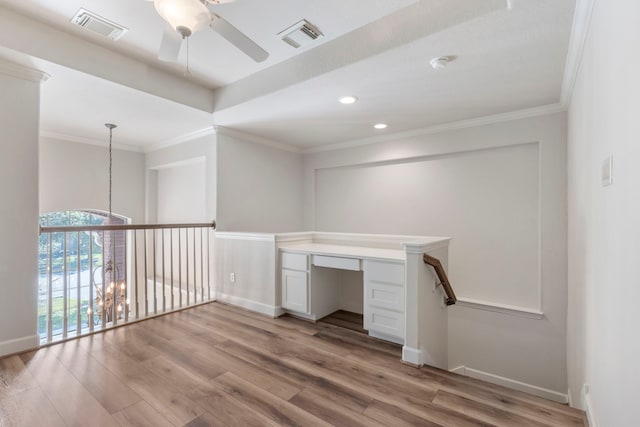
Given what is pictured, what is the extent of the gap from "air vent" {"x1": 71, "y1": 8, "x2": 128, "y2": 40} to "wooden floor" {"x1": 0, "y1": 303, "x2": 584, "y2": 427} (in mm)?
2653

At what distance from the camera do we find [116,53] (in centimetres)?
267

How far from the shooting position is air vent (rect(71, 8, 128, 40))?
215 centimetres

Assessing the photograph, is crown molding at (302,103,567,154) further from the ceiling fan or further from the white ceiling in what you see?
the ceiling fan

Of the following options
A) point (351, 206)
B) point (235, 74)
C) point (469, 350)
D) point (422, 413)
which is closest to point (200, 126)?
point (235, 74)

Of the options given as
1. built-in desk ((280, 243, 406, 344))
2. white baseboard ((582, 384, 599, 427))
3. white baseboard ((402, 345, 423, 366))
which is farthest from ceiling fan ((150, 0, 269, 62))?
white baseboard ((582, 384, 599, 427))

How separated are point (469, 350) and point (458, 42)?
137 inches

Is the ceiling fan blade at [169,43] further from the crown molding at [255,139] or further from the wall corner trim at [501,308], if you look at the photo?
the wall corner trim at [501,308]

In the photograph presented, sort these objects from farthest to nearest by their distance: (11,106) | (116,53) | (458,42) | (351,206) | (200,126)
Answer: (351,206) → (200,126) → (116,53) → (11,106) → (458,42)

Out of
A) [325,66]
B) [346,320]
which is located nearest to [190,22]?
[325,66]

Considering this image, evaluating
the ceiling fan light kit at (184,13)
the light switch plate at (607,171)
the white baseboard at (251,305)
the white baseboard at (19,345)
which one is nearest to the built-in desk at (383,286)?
the white baseboard at (251,305)

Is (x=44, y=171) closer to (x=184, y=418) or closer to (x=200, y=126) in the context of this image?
(x=200, y=126)

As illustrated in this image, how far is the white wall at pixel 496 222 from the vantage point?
324 cm

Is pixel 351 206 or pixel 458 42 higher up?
pixel 458 42

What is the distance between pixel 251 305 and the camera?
369 centimetres
